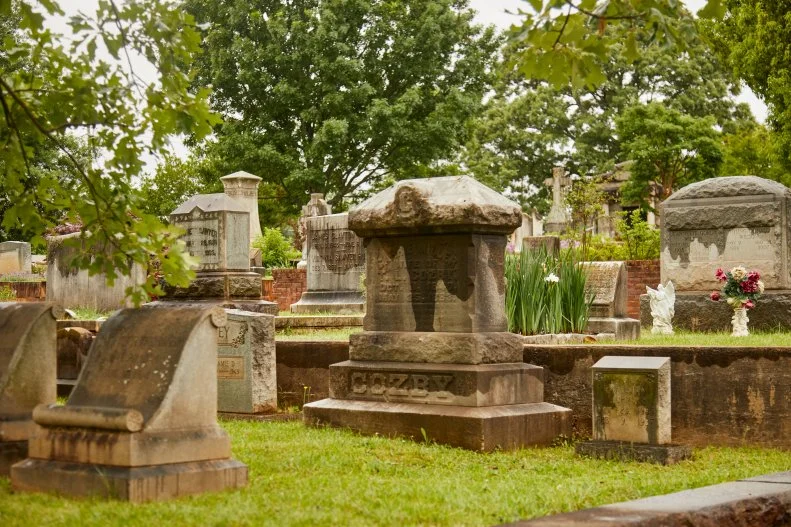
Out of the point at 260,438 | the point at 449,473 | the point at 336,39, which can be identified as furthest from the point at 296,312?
the point at 336,39

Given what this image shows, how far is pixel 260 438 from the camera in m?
8.66

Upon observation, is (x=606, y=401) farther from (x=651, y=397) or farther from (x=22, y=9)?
(x=22, y=9)

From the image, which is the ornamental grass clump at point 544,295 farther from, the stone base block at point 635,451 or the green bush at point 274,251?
the green bush at point 274,251

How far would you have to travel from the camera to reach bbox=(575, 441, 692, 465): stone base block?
314 inches

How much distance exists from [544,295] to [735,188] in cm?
461

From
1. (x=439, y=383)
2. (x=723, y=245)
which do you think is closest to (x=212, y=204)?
(x=723, y=245)

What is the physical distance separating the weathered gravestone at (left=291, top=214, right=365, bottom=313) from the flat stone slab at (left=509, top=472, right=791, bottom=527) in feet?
51.9

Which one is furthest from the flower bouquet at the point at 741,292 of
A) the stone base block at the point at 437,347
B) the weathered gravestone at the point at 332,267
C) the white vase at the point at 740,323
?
the weathered gravestone at the point at 332,267

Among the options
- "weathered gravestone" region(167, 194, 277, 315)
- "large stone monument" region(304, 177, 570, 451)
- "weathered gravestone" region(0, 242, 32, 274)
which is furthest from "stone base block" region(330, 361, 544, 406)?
"weathered gravestone" region(0, 242, 32, 274)

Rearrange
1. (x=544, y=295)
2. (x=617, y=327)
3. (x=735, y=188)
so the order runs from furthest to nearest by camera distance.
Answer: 1. (x=735, y=188)
2. (x=617, y=327)
3. (x=544, y=295)

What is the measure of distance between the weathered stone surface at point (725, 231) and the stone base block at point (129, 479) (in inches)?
425

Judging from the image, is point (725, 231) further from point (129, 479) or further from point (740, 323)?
point (129, 479)

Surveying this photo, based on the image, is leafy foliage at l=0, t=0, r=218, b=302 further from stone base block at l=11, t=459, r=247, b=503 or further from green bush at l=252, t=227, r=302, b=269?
green bush at l=252, t=227, r=302, b=269

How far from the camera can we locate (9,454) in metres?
6.71
